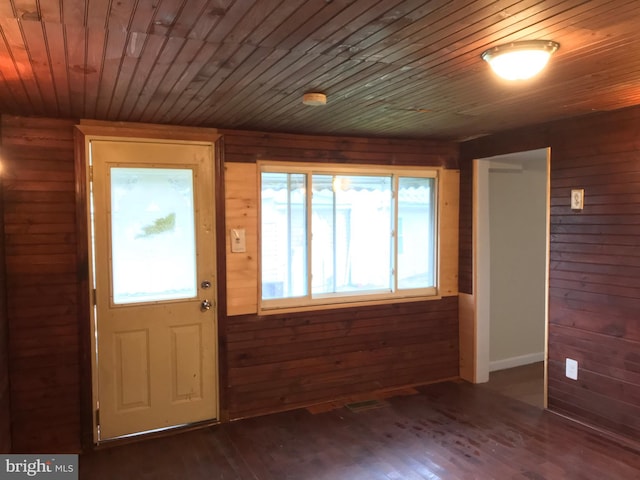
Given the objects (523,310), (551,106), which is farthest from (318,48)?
(523,310)

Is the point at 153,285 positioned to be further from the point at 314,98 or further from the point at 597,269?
the point at 597,269

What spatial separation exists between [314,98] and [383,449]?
2227 mm

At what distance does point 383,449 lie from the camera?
321 centimetres

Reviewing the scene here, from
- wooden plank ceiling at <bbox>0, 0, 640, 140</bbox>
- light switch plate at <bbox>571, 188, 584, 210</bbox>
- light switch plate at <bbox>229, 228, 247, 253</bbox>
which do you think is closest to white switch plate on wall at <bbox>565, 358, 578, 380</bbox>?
light switch plate at <bbox>571, 188, 584, 210</bbox>

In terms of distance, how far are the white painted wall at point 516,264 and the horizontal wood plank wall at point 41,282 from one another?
11.7ft

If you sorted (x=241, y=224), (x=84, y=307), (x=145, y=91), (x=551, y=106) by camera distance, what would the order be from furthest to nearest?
1. (x=241, y=224)
2. (x=84, y=307)
3. (x=551, y=106)
4. (x=145, y=91)

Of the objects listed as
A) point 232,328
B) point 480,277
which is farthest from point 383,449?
point 480,277

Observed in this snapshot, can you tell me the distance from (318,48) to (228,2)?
488mm

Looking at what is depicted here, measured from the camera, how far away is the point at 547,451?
313 centimetres

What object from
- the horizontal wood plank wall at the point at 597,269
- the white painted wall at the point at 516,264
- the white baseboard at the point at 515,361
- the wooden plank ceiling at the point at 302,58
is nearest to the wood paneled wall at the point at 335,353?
the white baseboard at the point at 515,361

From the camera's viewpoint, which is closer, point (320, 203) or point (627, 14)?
point (627, 14)

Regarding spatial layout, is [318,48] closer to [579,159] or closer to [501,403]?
[579,159]

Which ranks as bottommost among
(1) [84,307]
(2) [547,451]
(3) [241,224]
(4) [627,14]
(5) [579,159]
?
(2) [547,451]

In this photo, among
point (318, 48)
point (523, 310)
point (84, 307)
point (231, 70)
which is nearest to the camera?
point (318, 48)
